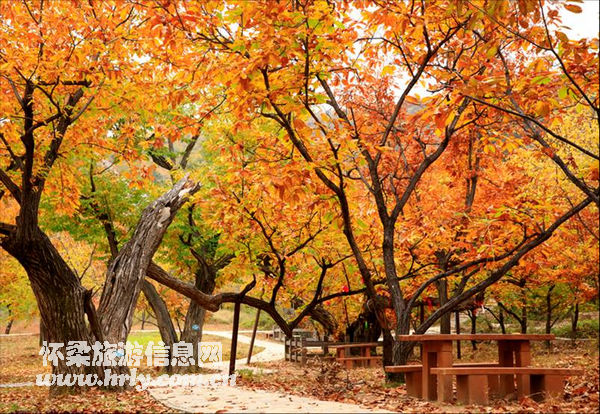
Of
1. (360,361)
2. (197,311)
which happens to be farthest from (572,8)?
(197,311)

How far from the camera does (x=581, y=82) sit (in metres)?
6.36

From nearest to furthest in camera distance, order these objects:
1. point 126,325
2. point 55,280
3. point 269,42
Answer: point 269,42
point 55,280
point 126,325

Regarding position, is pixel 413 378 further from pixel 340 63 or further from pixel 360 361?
pixel 360 361

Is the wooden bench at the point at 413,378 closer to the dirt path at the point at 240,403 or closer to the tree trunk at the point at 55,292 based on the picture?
the dirt path at the point at 240,403

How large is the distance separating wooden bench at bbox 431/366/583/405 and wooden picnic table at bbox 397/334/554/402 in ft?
0.49

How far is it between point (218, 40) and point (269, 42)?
150 cm

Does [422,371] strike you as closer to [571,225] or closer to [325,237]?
[325,237]

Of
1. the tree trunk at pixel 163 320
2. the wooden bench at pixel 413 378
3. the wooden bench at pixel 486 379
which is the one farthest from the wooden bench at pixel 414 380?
the tree trunk at pixel 163 320

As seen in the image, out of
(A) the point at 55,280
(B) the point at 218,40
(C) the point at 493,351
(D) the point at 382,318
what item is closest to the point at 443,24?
(B) the point at 218,40

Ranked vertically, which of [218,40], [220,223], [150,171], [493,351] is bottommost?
[493,351]

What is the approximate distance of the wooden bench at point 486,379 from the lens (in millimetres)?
6418

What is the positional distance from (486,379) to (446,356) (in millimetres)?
517

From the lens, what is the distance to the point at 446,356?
6.83 m

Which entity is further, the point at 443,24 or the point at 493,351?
the point at 493,351
